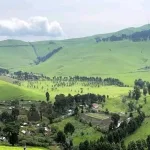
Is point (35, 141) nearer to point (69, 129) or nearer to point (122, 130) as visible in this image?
point (69, 129)

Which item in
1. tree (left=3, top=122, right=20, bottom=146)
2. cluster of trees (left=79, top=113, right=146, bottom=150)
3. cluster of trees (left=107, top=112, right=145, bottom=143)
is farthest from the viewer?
cluster of trees (left=107, top=112, right=145, bottom=143)

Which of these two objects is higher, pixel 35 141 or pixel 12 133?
pixel 12 133

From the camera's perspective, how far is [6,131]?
561ft

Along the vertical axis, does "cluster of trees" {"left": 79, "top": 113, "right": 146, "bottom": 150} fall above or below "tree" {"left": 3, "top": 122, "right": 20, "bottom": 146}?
below

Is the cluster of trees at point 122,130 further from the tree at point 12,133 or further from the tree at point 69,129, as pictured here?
the tree at point 12,133

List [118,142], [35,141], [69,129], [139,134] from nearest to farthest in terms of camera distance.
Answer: [35,141] < [118,142] < [69,129] < [139,134]

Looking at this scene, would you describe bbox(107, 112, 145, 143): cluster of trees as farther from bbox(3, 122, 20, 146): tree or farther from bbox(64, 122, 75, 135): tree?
bbox(3, 122, 20, 146): tree

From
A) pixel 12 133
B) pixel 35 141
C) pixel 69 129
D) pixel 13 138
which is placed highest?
pixel 12 133

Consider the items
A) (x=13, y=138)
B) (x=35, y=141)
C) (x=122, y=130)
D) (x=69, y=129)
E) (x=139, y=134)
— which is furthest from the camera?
(x=139, y=134)

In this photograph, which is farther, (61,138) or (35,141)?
(61,138)

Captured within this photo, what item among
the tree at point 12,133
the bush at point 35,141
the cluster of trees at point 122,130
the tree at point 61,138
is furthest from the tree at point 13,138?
the cluster of trees at point 122,130

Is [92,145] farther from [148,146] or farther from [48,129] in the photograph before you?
[48,129]

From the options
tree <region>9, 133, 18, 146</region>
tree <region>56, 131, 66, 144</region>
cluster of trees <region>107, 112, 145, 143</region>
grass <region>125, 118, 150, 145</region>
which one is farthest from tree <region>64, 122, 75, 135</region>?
tree <region>9, 133, 18, 146</region>

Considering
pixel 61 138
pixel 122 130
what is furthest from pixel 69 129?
pixel 122 130
